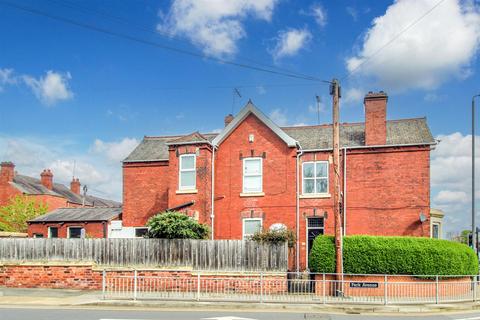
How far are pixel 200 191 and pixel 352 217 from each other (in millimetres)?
8504

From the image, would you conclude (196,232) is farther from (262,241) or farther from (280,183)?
(280,183)

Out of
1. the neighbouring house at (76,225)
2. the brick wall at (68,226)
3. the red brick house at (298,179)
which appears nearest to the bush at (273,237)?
the red brick house at (298,179)

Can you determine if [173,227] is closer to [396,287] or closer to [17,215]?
[396,287]

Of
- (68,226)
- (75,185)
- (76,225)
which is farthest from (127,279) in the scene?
(75,185)

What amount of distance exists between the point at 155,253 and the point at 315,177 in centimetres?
1017

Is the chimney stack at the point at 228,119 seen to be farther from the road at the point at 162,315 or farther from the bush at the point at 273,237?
the road at the point at 162,315

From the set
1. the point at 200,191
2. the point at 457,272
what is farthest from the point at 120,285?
the point at 457,272

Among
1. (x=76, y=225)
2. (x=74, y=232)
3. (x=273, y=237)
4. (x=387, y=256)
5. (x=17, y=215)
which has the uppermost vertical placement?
(x=273, y=237)

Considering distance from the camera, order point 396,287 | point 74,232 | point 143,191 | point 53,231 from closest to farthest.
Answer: point 396,287 < point 143,191 < point 74,232 < point 53,231

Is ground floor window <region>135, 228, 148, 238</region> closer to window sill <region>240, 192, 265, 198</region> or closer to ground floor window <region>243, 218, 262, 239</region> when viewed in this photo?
ground floor window <region>243, 218, 262, 239</region>

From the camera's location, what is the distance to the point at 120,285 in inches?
755

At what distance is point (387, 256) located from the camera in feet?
67.3

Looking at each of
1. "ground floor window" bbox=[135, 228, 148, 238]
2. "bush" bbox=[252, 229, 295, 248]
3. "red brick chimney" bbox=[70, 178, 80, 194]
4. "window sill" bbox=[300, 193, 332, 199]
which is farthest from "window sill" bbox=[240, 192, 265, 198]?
"red brick chimney" bbox=[70, 178, 80, 194]

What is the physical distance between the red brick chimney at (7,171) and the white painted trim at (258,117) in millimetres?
29345
